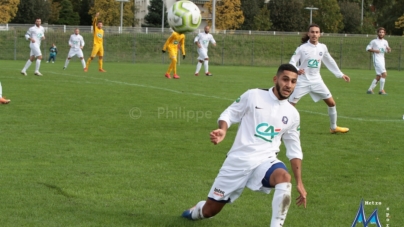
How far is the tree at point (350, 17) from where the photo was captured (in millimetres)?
84125

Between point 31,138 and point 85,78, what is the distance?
1456 cm

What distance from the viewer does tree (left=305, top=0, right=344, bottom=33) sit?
77938 mm

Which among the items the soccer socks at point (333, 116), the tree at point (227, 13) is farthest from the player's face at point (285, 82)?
the tree at point (227, 13)

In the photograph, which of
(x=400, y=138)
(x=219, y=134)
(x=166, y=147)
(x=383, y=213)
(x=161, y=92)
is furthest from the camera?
(x=161, y=92)

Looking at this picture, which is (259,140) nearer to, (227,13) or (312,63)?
(312,63)

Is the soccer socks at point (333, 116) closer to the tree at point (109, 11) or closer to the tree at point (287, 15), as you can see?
the tree at point (287, 15)

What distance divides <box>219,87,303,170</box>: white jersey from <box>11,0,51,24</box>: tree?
76.8m

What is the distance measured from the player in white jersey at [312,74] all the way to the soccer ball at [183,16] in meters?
5.39

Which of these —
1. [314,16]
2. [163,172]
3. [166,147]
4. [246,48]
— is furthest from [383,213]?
[314,16]

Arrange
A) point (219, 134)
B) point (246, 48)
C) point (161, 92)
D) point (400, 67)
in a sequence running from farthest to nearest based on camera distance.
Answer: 1. point (246, 48)
2. point (400, 67)
3. point (161, 92)
4. point (219, 134)

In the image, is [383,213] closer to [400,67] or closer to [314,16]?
[400,67]

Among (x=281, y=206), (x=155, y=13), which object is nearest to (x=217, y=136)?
(x=281, y=206)

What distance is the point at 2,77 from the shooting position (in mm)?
23969

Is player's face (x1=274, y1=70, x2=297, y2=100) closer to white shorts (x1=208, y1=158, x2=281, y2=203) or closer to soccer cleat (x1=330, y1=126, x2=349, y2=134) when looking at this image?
white shorts (x1=208, y1=158, x2=281, y2=203)
